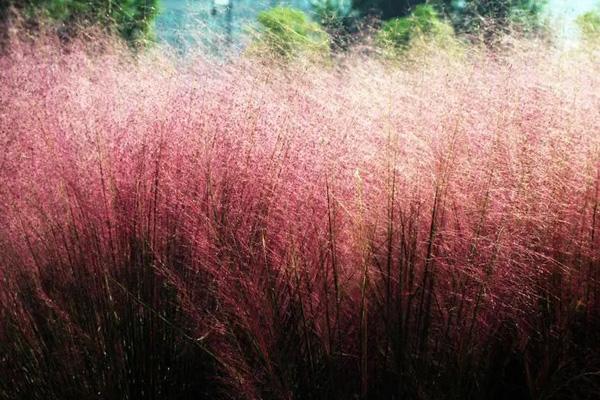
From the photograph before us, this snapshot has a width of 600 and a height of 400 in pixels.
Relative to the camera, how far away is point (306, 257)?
1865mm

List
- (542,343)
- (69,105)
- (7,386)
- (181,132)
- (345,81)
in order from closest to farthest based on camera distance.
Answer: (542,343), (7,386), (181,132), (69,105), (345,81)

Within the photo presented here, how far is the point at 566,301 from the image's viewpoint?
1.86m

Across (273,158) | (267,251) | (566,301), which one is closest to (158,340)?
(267,251)

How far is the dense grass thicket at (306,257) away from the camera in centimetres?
176

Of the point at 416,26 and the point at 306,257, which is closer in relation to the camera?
the point at 306,257

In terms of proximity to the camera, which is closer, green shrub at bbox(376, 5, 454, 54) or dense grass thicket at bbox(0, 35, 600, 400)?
dense grass thicket at bbox(0, 35, 600, 400)

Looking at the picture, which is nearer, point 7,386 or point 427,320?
point 427,320

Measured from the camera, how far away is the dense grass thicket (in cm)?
176

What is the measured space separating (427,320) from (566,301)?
1.32 feet

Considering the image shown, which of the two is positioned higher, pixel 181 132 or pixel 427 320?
pixel 181 132

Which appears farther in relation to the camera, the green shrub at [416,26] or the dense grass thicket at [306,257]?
the green shrub at [416,26]

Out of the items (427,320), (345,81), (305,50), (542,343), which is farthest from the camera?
(345,81)

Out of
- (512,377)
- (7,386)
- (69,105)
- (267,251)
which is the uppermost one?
(69,105)

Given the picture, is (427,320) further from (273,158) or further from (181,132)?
(181,132)
